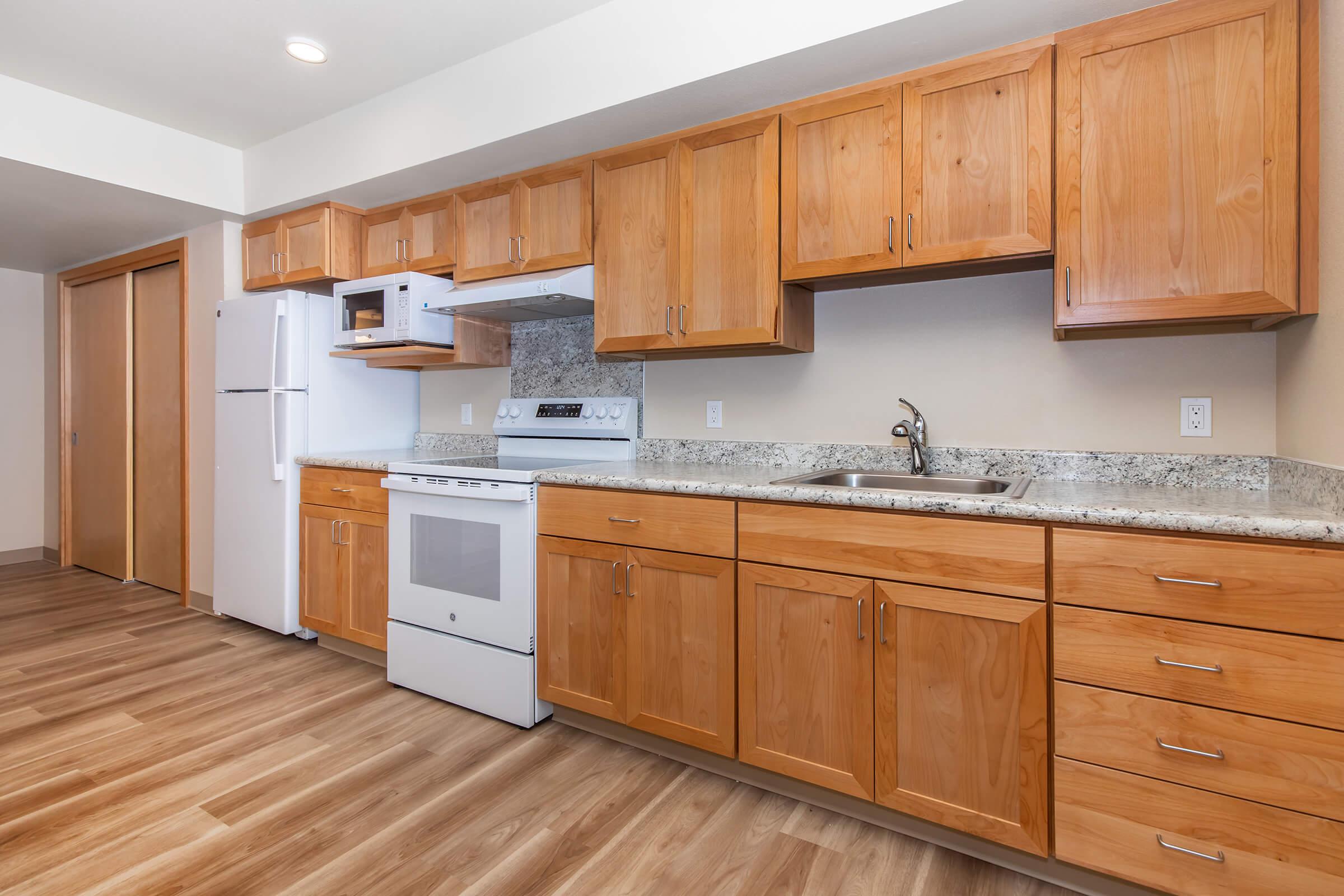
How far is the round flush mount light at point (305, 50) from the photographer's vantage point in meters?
2.44

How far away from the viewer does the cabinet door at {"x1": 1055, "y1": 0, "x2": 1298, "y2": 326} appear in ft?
5.04

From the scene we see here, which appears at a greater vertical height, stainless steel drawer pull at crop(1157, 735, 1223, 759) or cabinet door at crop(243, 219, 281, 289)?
cabinet door at crop(243, 219, 281, 289)

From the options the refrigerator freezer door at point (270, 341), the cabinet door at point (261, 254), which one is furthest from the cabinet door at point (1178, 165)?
the cabinet door at point (261, 254)

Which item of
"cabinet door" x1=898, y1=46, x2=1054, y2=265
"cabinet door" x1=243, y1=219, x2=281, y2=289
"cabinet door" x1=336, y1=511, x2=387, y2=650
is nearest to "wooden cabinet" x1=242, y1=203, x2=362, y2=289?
"cabinet door" x1=243, y1=219, x2=281, y2=289

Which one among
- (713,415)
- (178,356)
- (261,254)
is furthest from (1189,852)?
(178,356)

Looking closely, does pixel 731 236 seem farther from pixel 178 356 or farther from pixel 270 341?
pixel 178 356

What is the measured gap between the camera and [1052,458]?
2020 mm

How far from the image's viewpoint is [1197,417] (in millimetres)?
1854

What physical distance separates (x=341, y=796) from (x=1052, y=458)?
234cm

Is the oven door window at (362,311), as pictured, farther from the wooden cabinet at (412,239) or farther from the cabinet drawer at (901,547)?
the cabinet drawer at (901,547)

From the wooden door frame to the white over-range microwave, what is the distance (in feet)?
4.37

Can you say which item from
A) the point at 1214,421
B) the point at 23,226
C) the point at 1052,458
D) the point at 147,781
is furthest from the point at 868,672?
the point at 23,226

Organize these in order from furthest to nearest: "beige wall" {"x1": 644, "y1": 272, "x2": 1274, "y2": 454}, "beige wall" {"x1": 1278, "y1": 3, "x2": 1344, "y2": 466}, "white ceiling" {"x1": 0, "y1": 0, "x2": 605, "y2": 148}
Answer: "white ceiling" {"x1": 0, "y1": 0, "x2": 605, "y2": 148}
"beige wall" {"x1": 644, "y1": 272, "x2": 1274, "y2": 454}
"beige wall" {"x1": 1278, "y1": 3, "x2": 1344, "y2": 466}

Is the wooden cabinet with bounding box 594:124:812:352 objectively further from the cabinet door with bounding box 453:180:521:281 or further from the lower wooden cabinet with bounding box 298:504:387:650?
the lower wooden cabinet with bounding box 298:504:387:650
